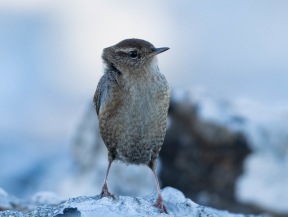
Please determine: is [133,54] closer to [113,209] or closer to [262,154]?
[113,209]

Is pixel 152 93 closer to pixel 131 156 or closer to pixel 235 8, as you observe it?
pixel 131 156

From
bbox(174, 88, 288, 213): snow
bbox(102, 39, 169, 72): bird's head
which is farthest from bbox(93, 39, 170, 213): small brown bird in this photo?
bbox(174, 88, 288, 213): snow

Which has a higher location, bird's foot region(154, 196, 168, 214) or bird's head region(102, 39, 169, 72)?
bird's head region(102, 39, 169, 72)

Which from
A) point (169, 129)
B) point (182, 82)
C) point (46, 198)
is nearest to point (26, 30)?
point (182, 82)

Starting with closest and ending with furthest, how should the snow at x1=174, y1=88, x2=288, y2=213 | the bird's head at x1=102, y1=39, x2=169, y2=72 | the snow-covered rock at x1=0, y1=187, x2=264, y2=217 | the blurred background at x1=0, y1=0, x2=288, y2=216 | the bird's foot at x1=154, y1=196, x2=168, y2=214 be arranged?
the snow-covered rock at x1=0, y1=187, x2=264, y2=217 < the bird's foot at x1=154, y1=196, x2=168, y2=214 < the bird's head at x1=102, y1=39, x2=169, y2=72 < the snow at x1=174, y1=88, x2=288, y2=213 < the blurred background at x1=0, y1=0, x2=288, y2=216

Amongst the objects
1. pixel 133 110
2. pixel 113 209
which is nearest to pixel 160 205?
pixel 113 209

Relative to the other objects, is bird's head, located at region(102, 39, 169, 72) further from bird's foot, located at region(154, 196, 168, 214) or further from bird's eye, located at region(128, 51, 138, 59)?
bird's foot, located at region(154, 196, 168, 214)

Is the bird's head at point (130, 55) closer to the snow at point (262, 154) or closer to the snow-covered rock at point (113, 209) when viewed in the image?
the snow-covered rock at point (113, 209)

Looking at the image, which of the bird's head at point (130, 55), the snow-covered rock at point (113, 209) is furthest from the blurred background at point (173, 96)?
the snow-covered rock at point (113, 209)
